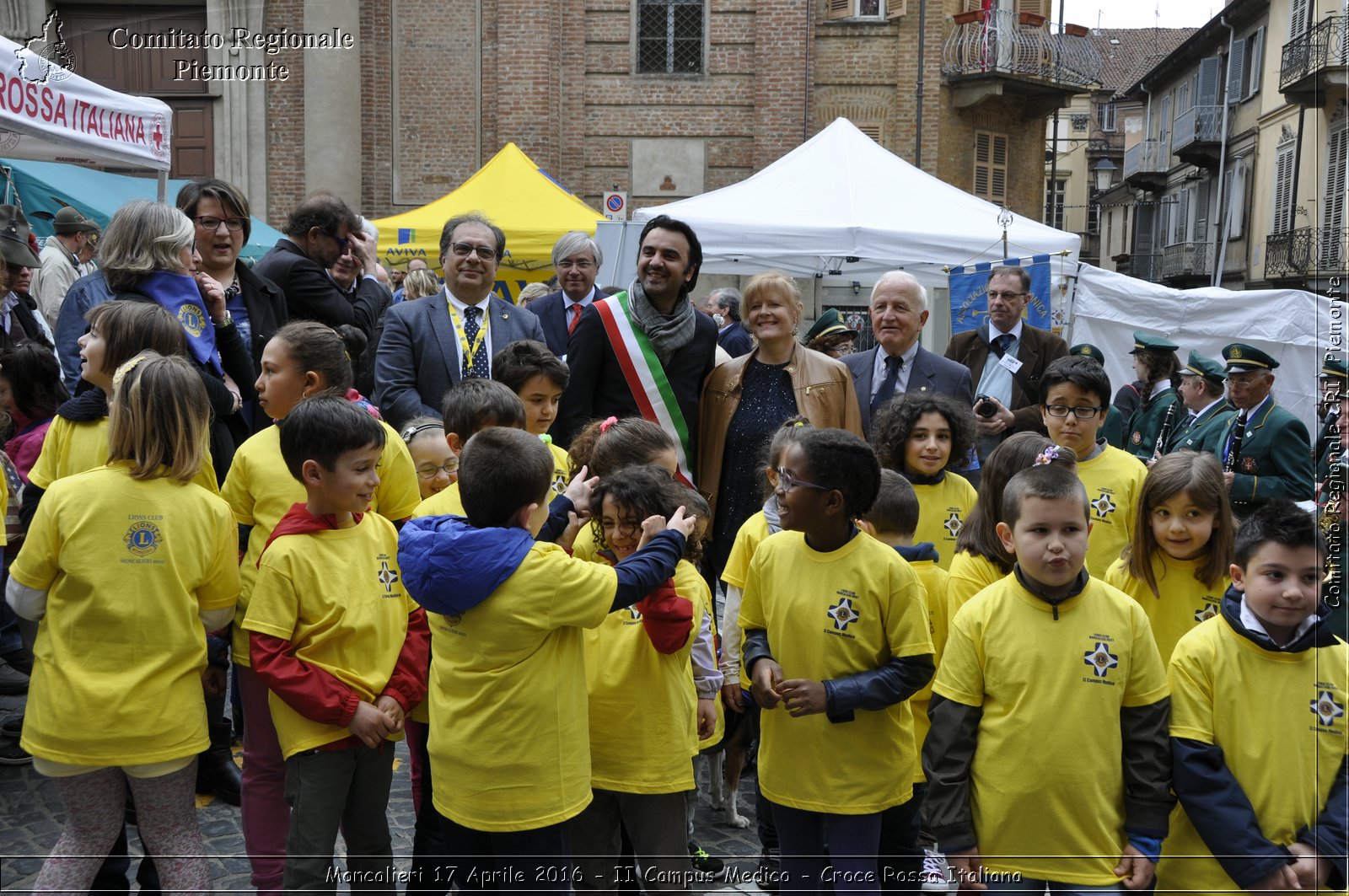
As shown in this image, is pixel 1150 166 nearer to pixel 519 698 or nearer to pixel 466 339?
pixel 466 339

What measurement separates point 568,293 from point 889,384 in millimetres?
2550

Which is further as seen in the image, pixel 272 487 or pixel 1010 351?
pixel 1010 351

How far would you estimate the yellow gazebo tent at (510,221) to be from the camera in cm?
1300

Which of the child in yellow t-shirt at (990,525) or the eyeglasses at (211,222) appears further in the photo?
the eyeglasses at (211,222)

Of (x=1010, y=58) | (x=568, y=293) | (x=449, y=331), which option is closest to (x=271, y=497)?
(x=449, y=331)

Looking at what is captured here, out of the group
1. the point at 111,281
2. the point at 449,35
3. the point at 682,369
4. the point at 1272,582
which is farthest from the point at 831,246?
the point at 449,35

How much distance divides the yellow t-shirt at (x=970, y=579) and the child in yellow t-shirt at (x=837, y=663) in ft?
1.38

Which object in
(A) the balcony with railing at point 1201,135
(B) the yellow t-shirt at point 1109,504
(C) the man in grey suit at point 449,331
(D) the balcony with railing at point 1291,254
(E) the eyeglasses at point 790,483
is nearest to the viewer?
(E) the eyeglasses at point 790,483

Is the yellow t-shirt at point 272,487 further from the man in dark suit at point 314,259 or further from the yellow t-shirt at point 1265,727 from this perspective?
the yellow t-shirt at point 1265,727

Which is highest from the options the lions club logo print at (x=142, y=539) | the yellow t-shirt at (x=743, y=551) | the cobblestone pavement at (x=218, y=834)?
the lions club logo print at (x=142, y=539)

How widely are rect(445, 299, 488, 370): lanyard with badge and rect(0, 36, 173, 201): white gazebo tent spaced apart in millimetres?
3258

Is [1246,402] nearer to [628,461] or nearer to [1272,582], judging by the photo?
[1272,582]

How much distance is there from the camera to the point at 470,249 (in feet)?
15.7

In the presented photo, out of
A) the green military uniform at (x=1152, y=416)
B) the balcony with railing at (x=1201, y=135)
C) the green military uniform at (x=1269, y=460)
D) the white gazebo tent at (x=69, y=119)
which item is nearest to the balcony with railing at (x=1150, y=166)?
the balcony with railing at (x=1201, y=135)
